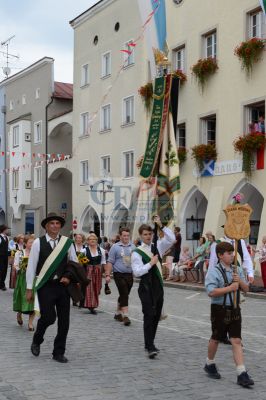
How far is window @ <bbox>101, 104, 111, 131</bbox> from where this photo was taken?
3161 centimetres

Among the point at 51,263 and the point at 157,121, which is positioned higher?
the point at 157,121

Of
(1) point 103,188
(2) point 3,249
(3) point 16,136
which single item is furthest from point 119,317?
(3) point 16,136

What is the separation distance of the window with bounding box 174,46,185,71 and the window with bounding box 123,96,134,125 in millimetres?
3713

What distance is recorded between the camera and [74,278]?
7.53 m

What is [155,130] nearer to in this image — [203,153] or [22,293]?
[203,153]

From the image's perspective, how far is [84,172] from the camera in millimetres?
33844

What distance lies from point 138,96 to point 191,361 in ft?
73.0

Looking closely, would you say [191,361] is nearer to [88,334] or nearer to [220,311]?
[220,311]

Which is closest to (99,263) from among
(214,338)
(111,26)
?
(214,338)

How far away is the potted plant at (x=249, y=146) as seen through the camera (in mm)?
20984

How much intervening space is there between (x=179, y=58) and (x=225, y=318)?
21060 millimetres

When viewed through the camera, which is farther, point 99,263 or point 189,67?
point 189,67

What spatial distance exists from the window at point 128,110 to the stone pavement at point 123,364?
1900cm

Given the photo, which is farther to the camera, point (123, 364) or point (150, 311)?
point (150, 311)
